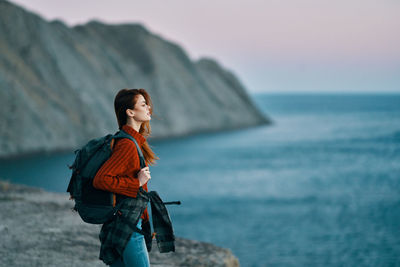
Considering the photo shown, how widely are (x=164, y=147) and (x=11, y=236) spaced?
40.5 metres

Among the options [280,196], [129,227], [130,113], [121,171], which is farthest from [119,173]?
[280,196]

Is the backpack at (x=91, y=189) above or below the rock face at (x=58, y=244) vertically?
above

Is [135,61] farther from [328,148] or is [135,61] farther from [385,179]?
[385,179]

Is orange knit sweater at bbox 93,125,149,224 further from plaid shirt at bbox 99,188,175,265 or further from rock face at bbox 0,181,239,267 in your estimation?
rock face at bbox 0,181,239,267

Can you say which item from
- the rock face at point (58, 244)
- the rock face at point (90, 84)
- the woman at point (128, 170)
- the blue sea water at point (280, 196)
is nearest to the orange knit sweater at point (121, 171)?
the woman at point (128, 170)

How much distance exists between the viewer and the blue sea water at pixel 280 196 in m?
16.2

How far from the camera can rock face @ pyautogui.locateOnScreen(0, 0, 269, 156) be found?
3500 centimetres

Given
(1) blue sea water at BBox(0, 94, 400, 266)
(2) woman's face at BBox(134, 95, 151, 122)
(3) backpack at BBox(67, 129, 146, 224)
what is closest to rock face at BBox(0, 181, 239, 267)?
(3) backpack at BBox(67, 129, 146, 224)

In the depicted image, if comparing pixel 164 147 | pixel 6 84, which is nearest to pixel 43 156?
pixel 6 84

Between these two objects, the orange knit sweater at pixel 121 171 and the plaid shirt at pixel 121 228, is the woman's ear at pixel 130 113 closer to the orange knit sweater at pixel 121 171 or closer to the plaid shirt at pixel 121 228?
the orange knit sweater at pixel 121 171

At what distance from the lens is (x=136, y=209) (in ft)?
10.7

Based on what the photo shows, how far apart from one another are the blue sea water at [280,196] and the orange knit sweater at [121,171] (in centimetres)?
1166

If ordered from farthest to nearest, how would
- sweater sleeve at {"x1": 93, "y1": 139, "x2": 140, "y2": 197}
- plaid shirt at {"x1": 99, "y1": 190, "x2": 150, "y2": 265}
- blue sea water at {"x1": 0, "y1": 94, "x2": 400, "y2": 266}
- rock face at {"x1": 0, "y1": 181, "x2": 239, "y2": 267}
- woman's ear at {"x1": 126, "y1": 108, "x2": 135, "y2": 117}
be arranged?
blue sea water at {"x1": 0, "y1": 94, "x2": 400, "y2": 266} → rock face at {"x1": 0, "y1": 181, "x2": 239, "y2": 267} → woman's ear at {"x1": 126, "y1": 108, "x2": 135, "y2": 117} → plaid shirt at {"x1": 99, "y1": 190, "x2": 150, "y2": 265} → sweater sleeve at {"x1": 93, "y1": 139, "x2": 140, "y2": 197}

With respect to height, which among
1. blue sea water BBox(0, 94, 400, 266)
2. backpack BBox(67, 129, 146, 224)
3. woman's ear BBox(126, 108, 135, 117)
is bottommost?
blue sea water BBox(0, 94, 400, 266)
